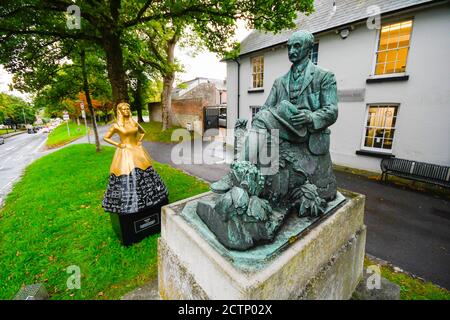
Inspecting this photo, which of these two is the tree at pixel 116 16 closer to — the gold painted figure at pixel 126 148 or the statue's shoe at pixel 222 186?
the gold painted figure at pixel 126 148

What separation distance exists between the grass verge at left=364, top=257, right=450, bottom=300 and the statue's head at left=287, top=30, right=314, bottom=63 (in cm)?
341

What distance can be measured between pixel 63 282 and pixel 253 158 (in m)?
3.61

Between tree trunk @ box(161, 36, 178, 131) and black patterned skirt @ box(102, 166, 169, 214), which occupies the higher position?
tree trunk @ box(161, 36, 178, 131)

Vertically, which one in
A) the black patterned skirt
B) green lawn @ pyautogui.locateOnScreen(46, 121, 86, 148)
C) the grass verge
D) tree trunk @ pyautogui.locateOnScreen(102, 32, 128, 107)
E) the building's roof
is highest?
the building's roof

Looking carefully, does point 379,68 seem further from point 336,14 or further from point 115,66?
point 115,66

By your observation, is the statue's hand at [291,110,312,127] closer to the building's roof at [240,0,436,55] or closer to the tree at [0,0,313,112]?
the tree at [0,0,313,112]

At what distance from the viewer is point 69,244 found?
4.28 m

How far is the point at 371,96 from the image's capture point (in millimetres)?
8305

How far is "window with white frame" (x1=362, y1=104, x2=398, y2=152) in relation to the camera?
8102 millimetres

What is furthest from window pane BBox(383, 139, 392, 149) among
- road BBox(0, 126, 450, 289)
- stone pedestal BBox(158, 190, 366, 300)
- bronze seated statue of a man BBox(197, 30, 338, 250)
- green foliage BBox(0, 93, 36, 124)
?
green foliage BBox(0, 93, 36, 124)

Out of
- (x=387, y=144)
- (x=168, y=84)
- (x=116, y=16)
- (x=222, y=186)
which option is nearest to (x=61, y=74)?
(x=116, y=16)

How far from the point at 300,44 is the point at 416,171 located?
302 inches

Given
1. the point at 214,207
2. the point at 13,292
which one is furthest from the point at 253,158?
the point at 13,292

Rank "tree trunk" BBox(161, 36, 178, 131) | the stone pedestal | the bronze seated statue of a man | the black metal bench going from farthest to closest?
"tree trunk" BBox(161, 36, 178, 131)
the black metal bench
the bronze seated statue of a man
the stone pedestal
